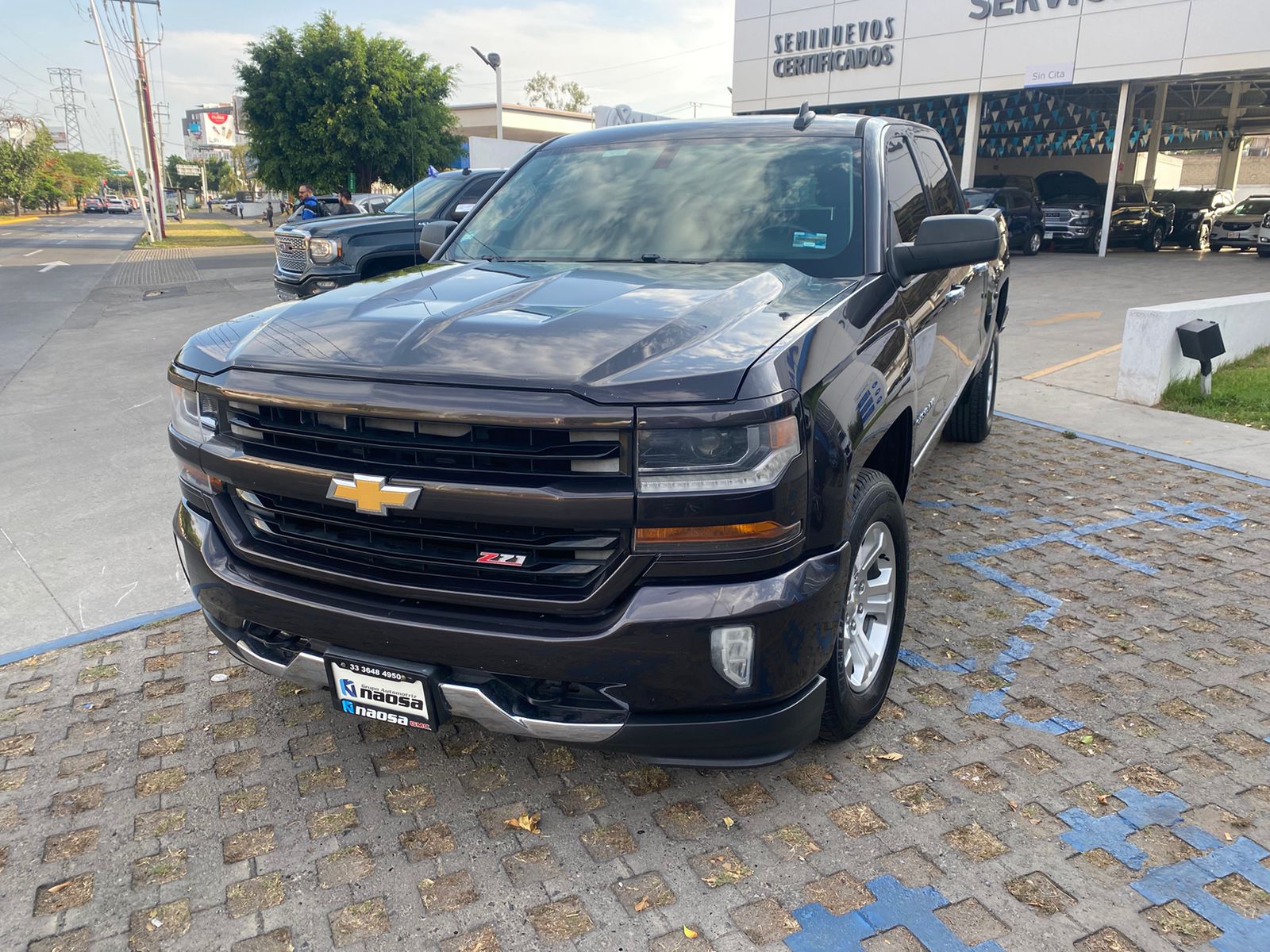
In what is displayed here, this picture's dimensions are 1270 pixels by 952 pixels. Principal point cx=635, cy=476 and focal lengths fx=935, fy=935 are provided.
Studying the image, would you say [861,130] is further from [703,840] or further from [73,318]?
[73,318]

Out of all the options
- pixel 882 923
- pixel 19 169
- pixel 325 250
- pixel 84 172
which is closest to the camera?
pixel 882 923

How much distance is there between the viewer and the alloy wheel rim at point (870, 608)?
2.91 meters

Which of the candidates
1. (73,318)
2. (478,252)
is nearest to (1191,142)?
(73,318)

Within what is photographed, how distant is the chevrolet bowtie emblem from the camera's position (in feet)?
7.75

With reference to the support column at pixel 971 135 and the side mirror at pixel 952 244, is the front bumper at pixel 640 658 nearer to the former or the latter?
the side mirror at pixel 952 244

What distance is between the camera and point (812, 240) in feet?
11.3

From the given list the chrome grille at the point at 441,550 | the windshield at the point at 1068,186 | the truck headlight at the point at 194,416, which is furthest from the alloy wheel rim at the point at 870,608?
the windshield at the point at 1068,186

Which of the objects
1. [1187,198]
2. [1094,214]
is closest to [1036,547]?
[1094,214]

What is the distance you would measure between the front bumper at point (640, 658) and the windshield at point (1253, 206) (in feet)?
84.8

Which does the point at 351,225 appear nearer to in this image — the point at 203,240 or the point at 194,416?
the point at 194,416

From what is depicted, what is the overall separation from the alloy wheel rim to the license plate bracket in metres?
1.21

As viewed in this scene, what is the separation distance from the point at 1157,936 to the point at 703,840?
1156 mm

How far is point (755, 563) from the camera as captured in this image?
2.30 meters

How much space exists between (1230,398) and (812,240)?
5905 mm
